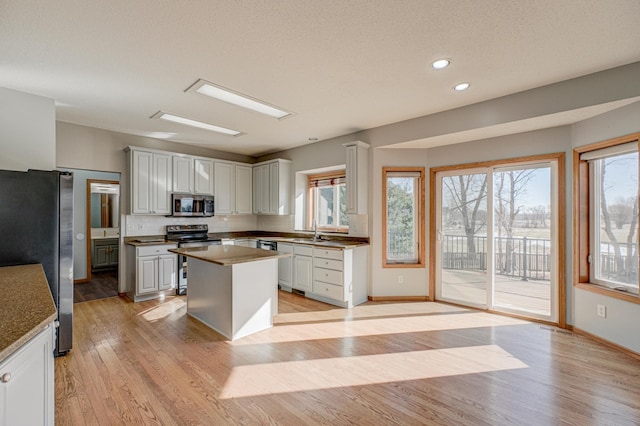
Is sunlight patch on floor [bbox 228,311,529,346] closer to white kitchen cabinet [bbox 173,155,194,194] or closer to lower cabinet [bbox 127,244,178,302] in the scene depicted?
lower cabinet [bbox 127,244,178,302]

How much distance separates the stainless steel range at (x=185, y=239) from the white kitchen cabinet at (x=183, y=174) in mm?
682

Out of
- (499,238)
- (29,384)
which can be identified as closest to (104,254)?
(29,384)

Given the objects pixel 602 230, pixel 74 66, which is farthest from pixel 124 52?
pixel 602 230

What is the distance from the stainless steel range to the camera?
4.79 m

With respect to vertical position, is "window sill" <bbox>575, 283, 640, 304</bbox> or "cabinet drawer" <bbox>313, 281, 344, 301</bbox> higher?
"window sill" <bbox>575, 283, 640, 304</bbox>

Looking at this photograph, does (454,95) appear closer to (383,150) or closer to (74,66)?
(383,150)

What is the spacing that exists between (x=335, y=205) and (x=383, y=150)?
56.2 inches

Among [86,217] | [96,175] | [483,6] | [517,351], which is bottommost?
[517,351]

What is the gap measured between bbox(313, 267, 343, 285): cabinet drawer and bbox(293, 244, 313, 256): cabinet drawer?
27 centimetres

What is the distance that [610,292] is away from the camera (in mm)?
2916

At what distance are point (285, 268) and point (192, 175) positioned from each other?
2357mm

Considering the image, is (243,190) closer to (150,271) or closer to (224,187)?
(224,187)

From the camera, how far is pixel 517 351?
9.29 feet

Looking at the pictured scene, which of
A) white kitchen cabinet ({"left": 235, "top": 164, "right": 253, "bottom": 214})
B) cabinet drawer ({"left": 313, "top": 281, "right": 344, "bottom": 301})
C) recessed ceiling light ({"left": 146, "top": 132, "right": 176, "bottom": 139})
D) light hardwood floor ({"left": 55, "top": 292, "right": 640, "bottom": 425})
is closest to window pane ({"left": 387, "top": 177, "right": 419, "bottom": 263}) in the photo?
cabinet drawer ({"left": 313, "top": 281, "right": 344, "bottom": 301})
